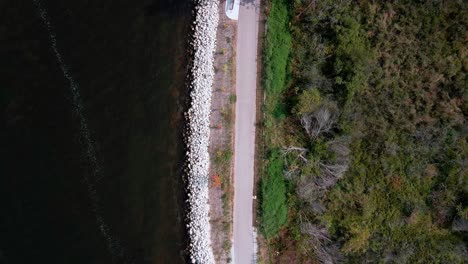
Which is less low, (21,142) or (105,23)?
(105,23)

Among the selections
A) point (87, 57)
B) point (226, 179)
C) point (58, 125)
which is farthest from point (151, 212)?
point (87, 57)

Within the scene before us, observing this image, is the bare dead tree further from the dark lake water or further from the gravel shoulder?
the dark lake water

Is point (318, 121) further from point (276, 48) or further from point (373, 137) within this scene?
point (276, 48)

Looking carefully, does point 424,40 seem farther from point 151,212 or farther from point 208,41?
point 151,212

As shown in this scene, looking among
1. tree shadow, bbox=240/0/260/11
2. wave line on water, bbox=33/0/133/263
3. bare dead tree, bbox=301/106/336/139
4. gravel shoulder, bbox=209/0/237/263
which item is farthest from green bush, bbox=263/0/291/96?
wave line on water, bbox=33/0/133/263

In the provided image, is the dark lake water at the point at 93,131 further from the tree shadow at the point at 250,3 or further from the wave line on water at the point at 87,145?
the tree shadow at the point at 250,3

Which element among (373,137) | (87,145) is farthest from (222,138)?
(373,137)

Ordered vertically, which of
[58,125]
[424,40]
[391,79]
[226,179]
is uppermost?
[424,40]
